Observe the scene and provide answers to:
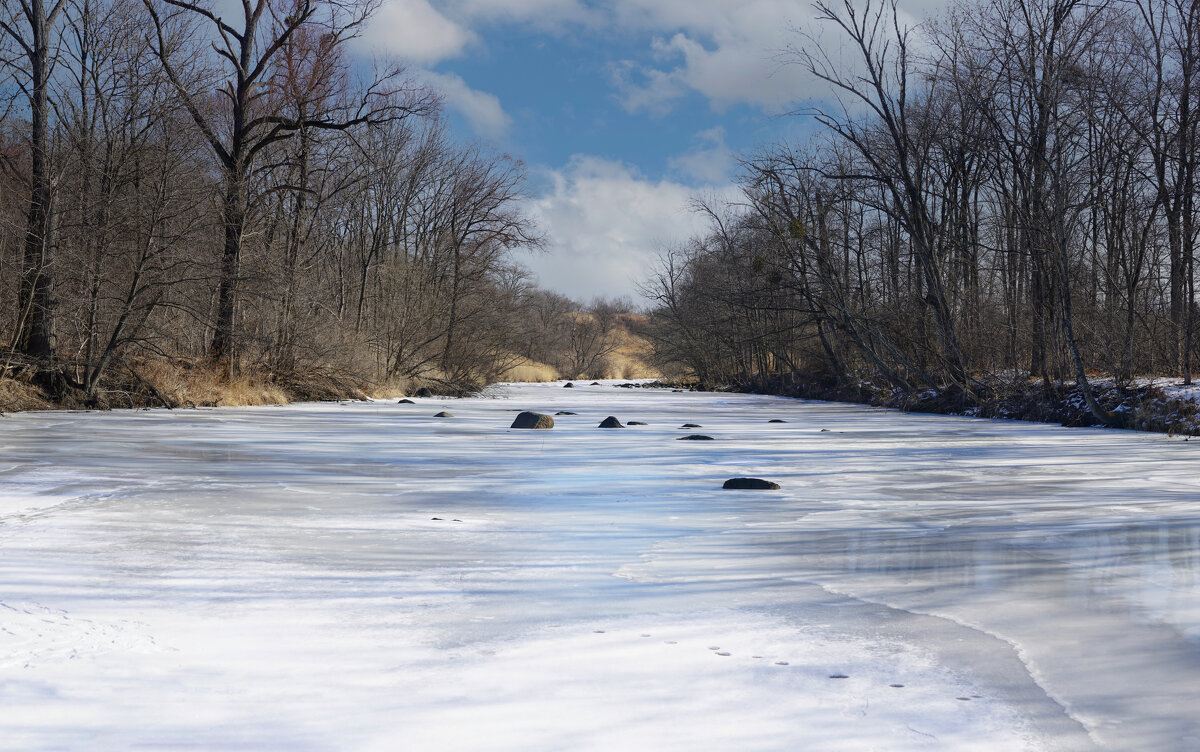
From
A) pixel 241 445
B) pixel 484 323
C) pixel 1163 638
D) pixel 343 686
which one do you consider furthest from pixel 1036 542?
pixel 484 323

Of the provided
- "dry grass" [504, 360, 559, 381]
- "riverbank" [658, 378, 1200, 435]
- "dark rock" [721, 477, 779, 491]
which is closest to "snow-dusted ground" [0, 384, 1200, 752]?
"dark rock" [721, 477, 779, 491]

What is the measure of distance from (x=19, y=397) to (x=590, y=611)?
46.2ft

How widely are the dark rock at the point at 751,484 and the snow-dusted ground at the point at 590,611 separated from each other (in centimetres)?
16

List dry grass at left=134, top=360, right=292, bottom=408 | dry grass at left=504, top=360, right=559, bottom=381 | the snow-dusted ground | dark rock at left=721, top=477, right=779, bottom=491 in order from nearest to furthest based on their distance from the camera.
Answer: the snow-dusted ground < dark rock at left=721, top=477, right=779, bottom=491 < dry grass at left=134, top=360, right=292, bottom=408 < dry grass at left=504, top=360, right=559, bottom=381

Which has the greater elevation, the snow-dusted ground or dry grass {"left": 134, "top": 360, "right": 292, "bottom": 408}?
dry grass {"left": 134, "top": 360, "right": 292, "bottom": 408}

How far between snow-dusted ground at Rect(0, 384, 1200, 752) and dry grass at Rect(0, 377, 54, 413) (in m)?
7.21

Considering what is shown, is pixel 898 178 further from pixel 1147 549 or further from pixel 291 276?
pixel 1147 549

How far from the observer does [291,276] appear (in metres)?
20.8

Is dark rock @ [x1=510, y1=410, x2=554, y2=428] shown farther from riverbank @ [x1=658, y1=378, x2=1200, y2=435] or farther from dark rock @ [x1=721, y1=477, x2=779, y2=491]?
riverbank @ [x1=658, y1=378, x2=1200, y2=435]

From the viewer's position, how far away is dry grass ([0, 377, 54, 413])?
45.8 feet

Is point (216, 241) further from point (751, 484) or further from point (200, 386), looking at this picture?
point (751, 484)

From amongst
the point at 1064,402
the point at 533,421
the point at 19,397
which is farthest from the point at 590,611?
the point at 1064,402

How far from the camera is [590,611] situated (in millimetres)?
3500

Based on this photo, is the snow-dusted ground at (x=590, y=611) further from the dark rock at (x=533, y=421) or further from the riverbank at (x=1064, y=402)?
the riverbank at (x=1064, y=402)
